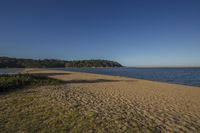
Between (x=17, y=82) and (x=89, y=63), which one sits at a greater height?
(x=89, y=63)

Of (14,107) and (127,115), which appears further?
(14,107)

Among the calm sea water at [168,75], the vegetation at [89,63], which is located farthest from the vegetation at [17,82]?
the vegetation at [89,63]

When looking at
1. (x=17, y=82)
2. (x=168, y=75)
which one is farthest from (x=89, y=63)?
(x=17, y=82)

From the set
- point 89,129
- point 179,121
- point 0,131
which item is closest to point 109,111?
point 89,129

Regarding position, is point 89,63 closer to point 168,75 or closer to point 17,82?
point 168,75

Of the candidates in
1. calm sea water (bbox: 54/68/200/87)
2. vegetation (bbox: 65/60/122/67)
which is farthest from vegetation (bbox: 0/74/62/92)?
vegetation (bbox: 65/60/122/67)

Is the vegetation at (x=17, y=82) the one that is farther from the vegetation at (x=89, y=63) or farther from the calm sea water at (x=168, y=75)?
the vegetation at (x=89, y=63)

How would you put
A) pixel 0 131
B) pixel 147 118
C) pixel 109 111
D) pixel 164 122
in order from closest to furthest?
1. pixel 0 131
2. pixel 164 122
3. pixel 147 118
4. pixel 109 111

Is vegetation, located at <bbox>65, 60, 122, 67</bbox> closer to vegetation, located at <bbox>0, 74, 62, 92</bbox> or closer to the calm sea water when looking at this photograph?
the calm sea water

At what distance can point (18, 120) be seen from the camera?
196 inches

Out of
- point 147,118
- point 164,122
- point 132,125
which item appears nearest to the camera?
point 132,125

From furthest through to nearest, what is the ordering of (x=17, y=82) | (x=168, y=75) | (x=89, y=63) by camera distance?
(x=89, y=63), (x=168, y=75), (x=17, y=82)

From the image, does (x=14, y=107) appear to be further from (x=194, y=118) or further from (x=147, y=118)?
(x=194, y=118)

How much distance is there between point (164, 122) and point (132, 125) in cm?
126
